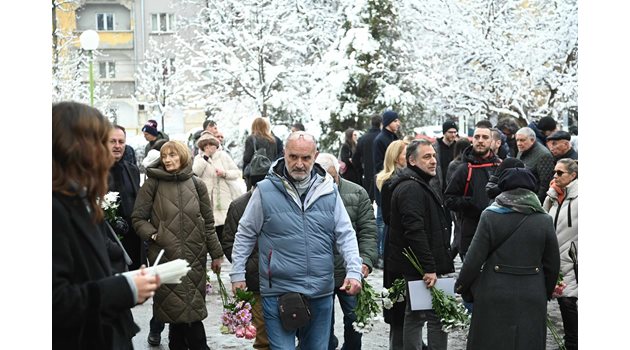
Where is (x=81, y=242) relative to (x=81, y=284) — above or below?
above

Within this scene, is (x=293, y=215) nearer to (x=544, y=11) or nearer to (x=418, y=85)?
(x=418, y=85)

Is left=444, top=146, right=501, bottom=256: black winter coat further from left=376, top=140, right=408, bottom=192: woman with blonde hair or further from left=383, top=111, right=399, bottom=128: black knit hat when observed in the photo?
left=383, top=111, right=399, bottom=128: black knit hat

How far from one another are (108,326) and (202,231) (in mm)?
4418

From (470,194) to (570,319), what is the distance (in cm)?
197

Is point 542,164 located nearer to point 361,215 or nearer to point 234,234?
point 361,215

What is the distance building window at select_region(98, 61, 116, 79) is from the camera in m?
60.4

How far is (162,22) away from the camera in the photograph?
57.4m

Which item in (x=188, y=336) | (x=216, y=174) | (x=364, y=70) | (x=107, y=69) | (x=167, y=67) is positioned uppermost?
(x=107, y=69)

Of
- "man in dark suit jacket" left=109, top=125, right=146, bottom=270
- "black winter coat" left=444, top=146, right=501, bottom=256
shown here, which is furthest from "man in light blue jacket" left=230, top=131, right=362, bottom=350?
"black winter coat" left=444, top=146, right=501, bottom=256

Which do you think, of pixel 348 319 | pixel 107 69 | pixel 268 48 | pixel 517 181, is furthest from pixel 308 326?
pixel 107 69

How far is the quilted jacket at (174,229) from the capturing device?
27.0 feet

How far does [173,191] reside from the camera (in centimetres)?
830

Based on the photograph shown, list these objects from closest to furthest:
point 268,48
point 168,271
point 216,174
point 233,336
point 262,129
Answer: point 168,271, point 233,336, point 216,174, point 262,129, point 268,48
